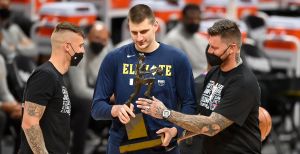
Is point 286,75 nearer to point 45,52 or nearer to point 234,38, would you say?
point 45,52

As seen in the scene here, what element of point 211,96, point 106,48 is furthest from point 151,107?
point 106,48

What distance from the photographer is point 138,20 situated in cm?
Answer: 555

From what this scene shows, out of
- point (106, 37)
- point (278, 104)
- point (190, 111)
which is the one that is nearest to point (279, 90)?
point (278, 104)

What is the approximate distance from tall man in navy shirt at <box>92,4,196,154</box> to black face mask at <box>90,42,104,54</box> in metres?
3.70

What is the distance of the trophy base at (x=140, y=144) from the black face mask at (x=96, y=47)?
154 inches

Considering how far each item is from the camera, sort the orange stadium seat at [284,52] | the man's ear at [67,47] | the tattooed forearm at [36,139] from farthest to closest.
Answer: the orange stadium seat at [284,52] < the man's ear at [67,47] < the tattooed forearm at [36,139]

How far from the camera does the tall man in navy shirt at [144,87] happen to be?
18.3 feet

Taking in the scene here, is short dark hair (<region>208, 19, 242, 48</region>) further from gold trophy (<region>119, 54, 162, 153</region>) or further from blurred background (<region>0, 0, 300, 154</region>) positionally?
blurred background (<region>0, 0, 300, 154</region>)

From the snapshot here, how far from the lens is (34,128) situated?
5.29 meters

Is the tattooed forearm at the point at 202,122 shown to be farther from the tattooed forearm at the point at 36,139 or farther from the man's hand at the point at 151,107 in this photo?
the tattooed forearm at the point at 36,139

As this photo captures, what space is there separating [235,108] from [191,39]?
4.26m

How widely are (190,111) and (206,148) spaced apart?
254mm

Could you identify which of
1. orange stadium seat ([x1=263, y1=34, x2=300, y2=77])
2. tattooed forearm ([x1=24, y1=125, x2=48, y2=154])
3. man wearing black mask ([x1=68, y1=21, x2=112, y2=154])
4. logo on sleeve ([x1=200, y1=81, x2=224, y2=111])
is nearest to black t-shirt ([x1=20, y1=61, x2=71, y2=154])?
tattooed forearm ([x1=24, y1=125, x2=48, y2=154])

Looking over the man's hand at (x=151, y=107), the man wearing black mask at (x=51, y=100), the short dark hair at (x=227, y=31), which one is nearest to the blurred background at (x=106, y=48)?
the man wearing black mask at (x=51, y=100)
